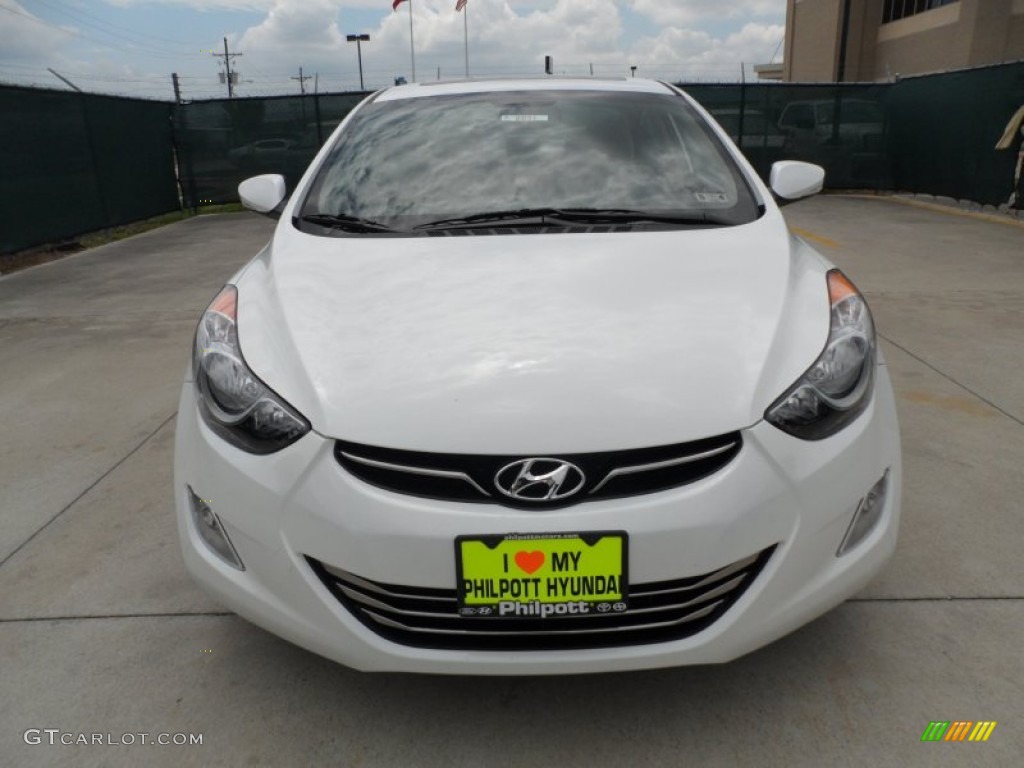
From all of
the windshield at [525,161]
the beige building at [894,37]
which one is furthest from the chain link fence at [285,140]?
the windshield at [525,161]

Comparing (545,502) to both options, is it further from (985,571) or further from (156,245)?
(156,245)

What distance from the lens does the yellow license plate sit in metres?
1.60

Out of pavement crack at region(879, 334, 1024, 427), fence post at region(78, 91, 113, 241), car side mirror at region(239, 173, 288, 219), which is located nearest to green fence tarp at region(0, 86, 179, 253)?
fence post at region(78, 91, 113, 241)

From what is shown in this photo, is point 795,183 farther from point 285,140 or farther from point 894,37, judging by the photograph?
point 894,37

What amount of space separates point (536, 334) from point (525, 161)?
1103 mm

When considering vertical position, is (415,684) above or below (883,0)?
below

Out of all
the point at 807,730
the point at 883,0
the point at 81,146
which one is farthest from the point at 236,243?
the point at 883,0

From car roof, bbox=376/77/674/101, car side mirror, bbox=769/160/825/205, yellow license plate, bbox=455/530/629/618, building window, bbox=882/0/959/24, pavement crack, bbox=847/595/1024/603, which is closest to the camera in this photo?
yellow license plate, bbox=455/530/629/618

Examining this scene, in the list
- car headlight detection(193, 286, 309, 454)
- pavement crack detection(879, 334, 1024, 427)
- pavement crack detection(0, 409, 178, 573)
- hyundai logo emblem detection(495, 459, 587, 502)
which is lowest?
pavement crack detection(879, 334, 1024, 427)

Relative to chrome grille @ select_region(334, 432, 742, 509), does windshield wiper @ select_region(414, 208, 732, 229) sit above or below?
above

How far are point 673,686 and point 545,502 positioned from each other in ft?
2.38

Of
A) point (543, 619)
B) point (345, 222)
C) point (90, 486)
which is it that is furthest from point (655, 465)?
point (90, 486)

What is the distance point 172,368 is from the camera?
195 inches

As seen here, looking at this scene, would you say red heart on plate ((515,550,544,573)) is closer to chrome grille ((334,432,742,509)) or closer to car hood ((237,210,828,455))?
chrome grille ((334,432,742,509))
